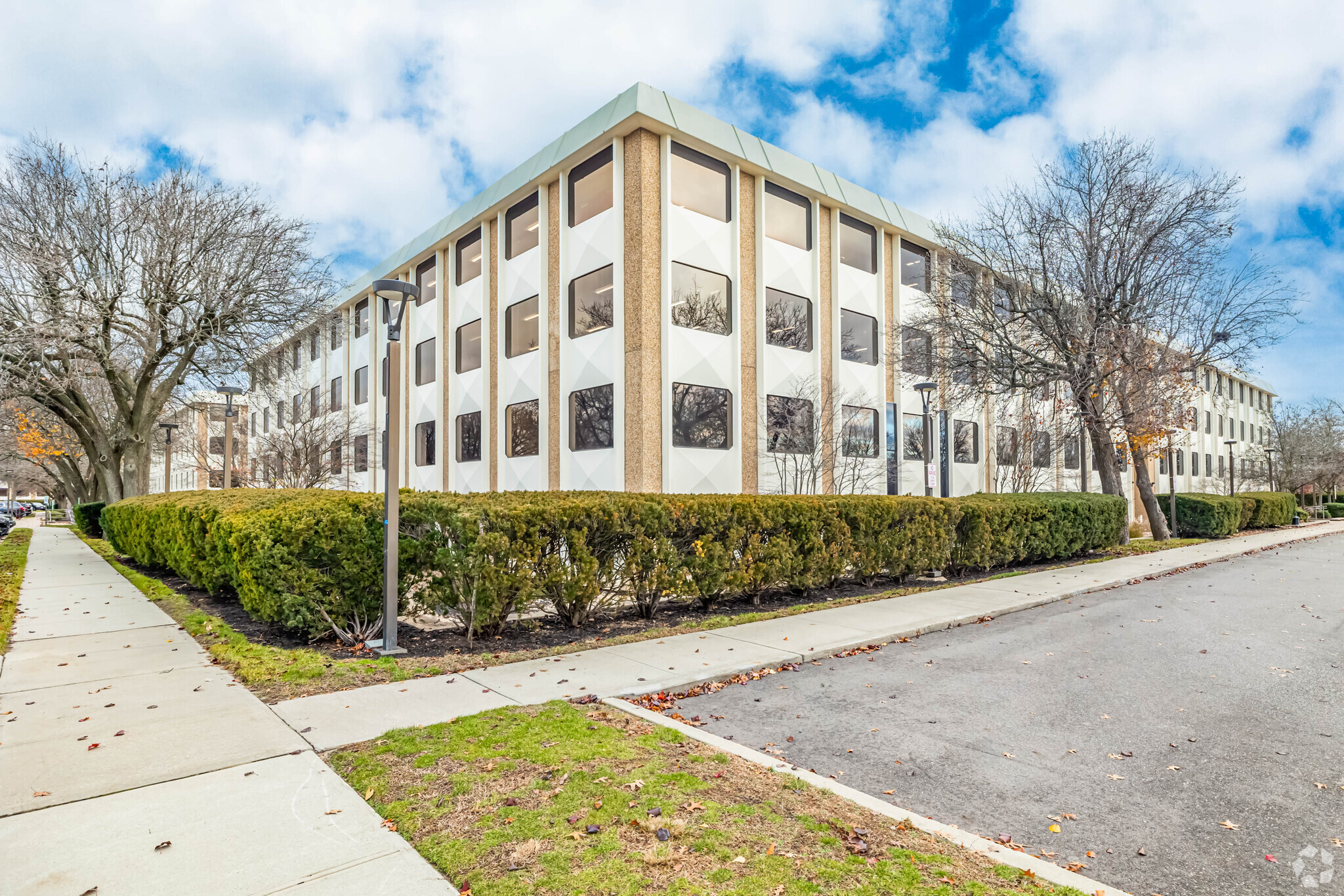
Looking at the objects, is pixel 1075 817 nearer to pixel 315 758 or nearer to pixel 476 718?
pixel 476 718

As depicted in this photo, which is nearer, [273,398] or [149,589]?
[149,589]

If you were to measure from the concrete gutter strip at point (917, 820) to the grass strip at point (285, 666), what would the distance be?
8.11ft

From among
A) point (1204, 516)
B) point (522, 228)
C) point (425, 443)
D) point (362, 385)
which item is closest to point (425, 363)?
point (425, 443)

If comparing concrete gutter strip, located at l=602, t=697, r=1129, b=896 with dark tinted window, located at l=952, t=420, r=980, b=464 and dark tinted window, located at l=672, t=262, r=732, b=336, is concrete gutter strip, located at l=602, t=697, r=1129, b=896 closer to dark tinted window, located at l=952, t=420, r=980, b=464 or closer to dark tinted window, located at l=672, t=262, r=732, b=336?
dark tinted window, located at l=672, t=262, r=732, b=336

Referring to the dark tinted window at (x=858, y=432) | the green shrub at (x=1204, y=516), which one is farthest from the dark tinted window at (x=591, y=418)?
the green shrub at (x=1204, y=516)

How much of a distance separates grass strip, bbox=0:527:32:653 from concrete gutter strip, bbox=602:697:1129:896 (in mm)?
7292

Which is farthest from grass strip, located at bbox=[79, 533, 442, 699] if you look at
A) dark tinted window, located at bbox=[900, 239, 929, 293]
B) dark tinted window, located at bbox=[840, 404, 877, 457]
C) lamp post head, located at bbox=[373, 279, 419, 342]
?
dark tinted window, located at bbox=[900, 239, 929, 293]

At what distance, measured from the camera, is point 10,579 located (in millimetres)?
13070

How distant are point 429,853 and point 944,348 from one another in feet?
68.0

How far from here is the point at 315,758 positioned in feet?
14.1

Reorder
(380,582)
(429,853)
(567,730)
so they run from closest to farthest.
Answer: (429,853)
(567,730)
(380,582)

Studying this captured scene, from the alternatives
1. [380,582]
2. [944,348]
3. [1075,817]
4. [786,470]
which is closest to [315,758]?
[380,582]

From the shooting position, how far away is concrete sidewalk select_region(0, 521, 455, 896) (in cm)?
303

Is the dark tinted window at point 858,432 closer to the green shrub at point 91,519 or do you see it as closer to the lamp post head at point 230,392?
the lamp post head at point 230,392
